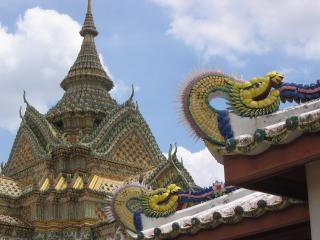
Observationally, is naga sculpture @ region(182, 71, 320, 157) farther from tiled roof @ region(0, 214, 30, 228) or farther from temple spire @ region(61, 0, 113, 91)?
temple spire @ region(61, 0, 113, 91)

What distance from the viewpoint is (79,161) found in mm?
33281

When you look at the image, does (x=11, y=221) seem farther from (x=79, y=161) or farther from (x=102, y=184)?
(x=79, y=161)

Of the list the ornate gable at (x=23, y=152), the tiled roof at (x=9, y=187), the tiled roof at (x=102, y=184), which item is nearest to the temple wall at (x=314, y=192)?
the tiled roof at (x=102, y=184)

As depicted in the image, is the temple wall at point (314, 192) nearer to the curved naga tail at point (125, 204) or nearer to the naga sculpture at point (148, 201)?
the naga sculpture at point (148, 201)

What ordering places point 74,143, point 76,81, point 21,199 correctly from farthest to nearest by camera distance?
point 76,81 < point 74,143 < point 21,199

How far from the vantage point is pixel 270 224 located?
830 cm

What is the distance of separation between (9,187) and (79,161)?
3437 mm

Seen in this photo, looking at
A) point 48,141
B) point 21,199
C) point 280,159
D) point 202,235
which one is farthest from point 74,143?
point 280,159

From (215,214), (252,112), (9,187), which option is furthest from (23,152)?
(252,112)

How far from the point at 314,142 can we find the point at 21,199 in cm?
2624

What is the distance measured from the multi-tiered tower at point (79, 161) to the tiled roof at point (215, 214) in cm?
1670

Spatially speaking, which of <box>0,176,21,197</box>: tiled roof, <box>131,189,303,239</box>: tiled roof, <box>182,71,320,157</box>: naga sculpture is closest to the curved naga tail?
<box>131,189,303,239</box>: tiled roof

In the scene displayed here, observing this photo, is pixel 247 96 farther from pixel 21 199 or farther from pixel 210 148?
pixel 21 199

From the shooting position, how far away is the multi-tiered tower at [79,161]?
30422 millimetres
